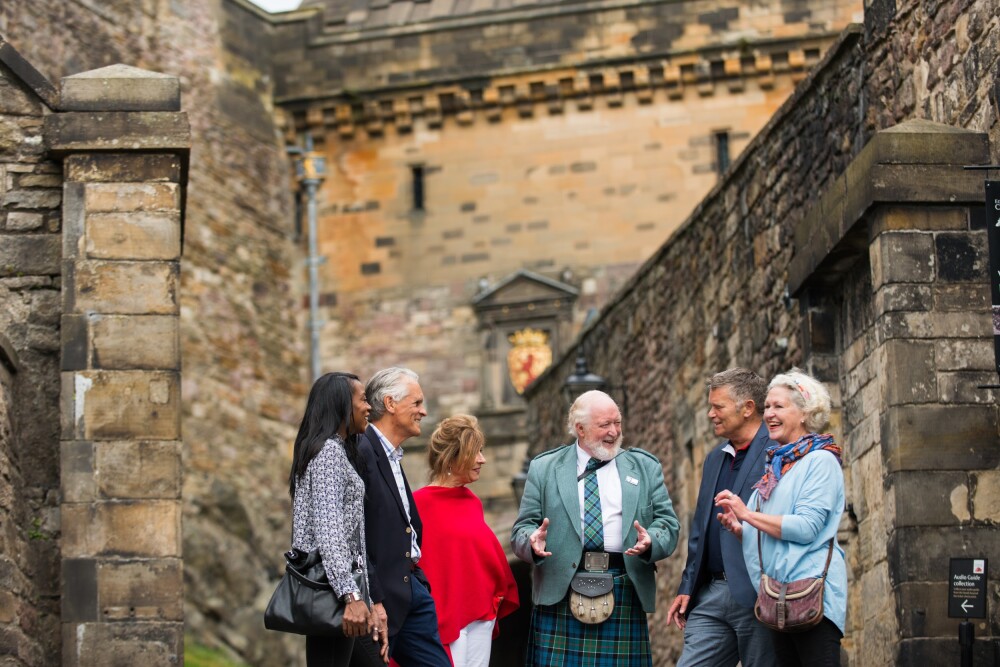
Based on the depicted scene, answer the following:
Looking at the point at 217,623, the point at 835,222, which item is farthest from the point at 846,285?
the point at 217,623

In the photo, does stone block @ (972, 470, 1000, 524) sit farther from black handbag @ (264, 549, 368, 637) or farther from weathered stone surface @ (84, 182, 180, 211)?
weathered stone surface @ (84, 182, 180, 211)

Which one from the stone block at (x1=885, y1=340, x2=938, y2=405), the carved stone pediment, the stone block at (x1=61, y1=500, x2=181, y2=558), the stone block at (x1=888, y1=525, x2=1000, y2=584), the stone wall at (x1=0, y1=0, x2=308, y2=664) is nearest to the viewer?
the stone block at (x1=888, y1=525, x2=1000, y2=584)

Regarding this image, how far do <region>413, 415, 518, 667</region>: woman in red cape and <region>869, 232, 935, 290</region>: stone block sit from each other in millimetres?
1971

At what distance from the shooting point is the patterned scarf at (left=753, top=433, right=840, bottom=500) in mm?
8641

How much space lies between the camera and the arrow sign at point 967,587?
941cm

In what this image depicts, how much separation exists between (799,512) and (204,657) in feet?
62.0

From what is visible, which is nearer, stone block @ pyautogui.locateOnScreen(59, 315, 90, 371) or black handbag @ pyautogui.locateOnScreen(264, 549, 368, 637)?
black handbag @ pyautogui.locateOnScreen(264, 549, 368, 637)

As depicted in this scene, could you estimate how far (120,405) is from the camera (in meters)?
10.9

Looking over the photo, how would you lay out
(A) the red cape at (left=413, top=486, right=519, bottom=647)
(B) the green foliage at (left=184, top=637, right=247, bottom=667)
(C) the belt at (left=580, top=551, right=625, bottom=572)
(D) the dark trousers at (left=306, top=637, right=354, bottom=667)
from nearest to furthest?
(D) the dark trousers at (left=306, top=637, right=354, bottom=667) < (C) the belt at (left=580, top=551, right=625, bottom=572) < (A) the red cape at (left=413, top=486, right=519, bottom=647) < (B) the green foliage at (left=184, top=637, right=247, bottom=667)

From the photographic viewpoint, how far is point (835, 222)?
10.9m

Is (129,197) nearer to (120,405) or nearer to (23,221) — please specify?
(23,221)

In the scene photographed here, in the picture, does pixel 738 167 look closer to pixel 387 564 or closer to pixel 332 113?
pixel 387 564

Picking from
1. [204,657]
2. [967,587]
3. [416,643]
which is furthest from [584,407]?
[204,657]

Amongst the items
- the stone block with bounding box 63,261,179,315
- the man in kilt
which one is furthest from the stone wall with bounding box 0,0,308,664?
the man in kilt
